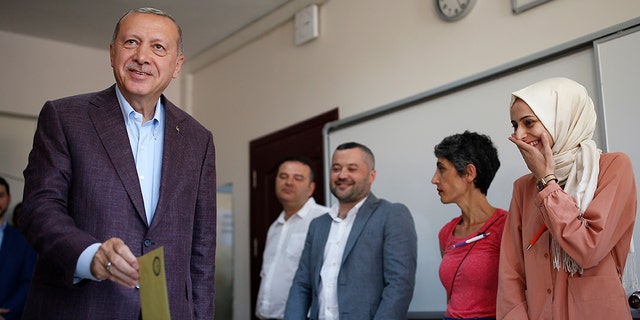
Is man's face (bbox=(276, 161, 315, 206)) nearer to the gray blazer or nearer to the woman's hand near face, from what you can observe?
the gray blazer

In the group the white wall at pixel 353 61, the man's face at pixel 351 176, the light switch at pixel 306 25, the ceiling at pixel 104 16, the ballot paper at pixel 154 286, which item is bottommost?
the ballot paper at pixel 154 286

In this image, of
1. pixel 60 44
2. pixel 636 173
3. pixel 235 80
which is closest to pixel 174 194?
pixel 636 173

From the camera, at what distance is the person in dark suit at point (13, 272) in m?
3.90

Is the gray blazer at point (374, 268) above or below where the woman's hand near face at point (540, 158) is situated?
below

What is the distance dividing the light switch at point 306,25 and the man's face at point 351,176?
4.77 ft

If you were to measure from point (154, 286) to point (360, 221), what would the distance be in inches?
79.3

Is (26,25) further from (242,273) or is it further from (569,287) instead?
(569,287)

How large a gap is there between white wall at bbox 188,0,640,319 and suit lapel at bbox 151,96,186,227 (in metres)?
2.02

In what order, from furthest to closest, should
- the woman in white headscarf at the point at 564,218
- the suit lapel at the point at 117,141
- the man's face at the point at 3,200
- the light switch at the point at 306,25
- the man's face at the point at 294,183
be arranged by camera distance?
1. the light switch at the point at 306,25
2. the man's face at the point at 3,200
3. the man's face at the point at 294,183
4. the woman in white headscarf at the point at 564,218
5. the suit lapel at the point at 117,141

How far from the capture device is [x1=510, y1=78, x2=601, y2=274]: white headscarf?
1.89 m

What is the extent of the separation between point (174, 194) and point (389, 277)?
61.5 inches

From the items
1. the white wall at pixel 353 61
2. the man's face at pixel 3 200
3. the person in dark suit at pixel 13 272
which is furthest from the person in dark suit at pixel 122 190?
the man's face at pixel 3 200

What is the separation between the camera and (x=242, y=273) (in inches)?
201

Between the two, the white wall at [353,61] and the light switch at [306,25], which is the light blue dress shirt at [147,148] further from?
the light switch at [306,25]
